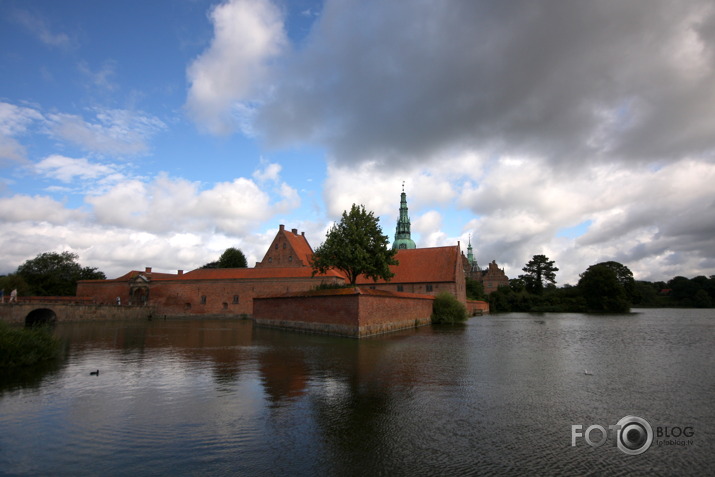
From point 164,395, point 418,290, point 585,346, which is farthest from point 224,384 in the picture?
point 418,290

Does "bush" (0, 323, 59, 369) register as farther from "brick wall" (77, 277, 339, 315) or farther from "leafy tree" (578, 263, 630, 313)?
"leafy tree" (578, 263, 630, 313)

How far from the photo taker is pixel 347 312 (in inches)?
959

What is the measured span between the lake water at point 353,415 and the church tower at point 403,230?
5988 centimetres

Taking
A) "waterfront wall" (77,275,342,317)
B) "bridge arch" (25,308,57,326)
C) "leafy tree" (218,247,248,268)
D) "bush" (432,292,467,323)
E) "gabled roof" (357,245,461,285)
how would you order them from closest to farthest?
"bush" (432,292,467,323) → "bridge arch" (25,308,57,326) → "gabled roof" (357,245,461,285) → "waterfront wall" (77,275,342,317) → "leafy tree" (218,247,248,268)

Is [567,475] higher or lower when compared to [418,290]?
lower

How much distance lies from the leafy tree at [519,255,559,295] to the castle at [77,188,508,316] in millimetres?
31232

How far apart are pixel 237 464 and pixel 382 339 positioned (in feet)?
57.8

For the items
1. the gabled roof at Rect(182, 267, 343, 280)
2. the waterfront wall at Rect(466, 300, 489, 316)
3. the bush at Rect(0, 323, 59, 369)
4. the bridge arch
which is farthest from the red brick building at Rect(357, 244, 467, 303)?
the bush at Rect(0, 323, 59, 369)

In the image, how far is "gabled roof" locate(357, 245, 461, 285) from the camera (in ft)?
150

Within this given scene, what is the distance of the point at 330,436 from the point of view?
7121 mm

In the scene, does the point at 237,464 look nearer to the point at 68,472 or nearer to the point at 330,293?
the point at 68,472

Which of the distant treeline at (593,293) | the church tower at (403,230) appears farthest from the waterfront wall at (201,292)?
the distant treeline at (593,293)

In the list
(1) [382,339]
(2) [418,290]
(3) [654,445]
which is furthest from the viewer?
(2) [418,290]

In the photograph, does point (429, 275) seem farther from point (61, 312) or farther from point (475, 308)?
point (61, 312)
